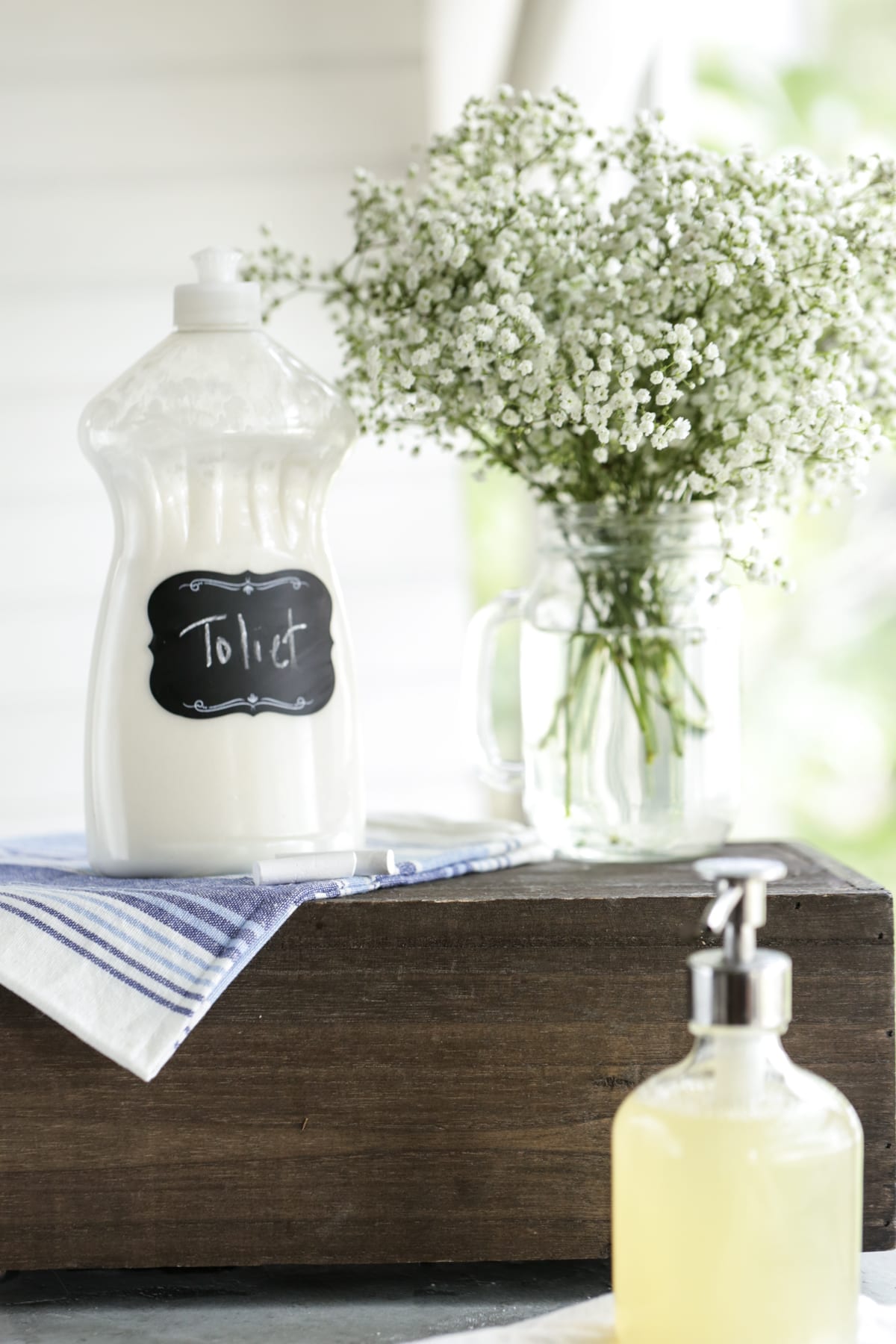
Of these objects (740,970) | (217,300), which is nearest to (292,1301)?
(740,970)

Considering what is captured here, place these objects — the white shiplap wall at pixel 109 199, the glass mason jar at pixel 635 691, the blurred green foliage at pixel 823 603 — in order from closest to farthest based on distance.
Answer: the glass mason jar at pixel 635 691 → the white shiplap wall at pixel 109 199 → the blurred green foliage at pixel 823 603

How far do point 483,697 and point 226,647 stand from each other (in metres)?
0.24

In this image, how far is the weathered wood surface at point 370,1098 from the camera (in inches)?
28.2

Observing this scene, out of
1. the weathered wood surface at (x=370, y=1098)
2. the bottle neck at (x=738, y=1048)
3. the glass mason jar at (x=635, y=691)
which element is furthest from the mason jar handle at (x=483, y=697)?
the bottle neck at (x=738, y=1048)

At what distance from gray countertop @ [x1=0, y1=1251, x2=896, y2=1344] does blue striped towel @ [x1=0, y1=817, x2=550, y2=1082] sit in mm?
140

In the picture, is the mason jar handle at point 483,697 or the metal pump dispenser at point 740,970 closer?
the metal pump dispenser at point 740,970

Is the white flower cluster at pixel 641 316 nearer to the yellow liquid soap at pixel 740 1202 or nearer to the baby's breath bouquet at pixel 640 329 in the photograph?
the baby's breath bouquet at pixel 640 329

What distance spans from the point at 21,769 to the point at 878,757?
4.54 m

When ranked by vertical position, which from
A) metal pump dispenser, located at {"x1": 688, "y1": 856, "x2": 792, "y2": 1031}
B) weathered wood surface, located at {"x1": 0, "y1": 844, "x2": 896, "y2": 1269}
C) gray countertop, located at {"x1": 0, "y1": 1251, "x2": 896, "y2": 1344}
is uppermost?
metal pump dispenser, located at {"x1": 688, "y1": 856, "x2": 792, "y2": 1031}

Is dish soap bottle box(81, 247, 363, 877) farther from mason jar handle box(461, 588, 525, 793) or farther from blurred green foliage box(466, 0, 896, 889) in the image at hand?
blurred green foliage box(466, 0, 896, 889)

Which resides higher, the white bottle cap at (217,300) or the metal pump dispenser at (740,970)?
the white bottle cap at (217,300)

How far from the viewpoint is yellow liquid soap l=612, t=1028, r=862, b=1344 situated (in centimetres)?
52

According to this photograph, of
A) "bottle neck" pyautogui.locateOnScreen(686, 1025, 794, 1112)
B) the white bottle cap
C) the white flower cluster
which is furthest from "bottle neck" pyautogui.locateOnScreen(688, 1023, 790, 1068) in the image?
the white bottle cap

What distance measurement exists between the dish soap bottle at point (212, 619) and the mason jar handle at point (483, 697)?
16cm
